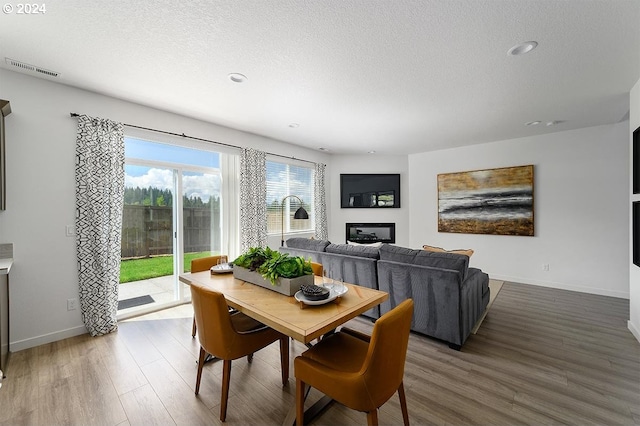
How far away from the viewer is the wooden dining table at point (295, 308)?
1354 millimetres

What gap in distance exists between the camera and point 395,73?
2.56m

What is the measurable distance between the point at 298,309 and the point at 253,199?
3144mm

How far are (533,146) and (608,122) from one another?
0.93m

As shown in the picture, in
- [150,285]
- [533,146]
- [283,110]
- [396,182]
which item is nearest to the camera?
[283,110]

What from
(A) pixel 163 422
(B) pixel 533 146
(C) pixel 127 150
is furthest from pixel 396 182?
(A) pixel 163 422

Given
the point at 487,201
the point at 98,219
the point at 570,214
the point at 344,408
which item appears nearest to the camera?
the point at 344,408

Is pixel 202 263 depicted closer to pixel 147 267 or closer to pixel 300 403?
pixel 147 267

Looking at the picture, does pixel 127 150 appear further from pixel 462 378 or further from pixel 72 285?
pixel 462 378

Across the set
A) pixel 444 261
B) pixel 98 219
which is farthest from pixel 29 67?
pixel 444 261

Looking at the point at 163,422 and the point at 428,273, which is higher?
the point at 428,273

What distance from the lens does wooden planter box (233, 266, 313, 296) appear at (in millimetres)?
1829

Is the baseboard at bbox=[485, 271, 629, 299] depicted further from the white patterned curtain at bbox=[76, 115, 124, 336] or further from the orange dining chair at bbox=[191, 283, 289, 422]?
the white patterned curtain at bbox=[76, 115, 124, 336]

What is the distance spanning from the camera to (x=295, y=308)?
5.30 feet

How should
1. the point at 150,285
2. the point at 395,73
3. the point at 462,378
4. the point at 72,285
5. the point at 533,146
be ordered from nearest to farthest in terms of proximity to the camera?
1. the point at 462,378
2. the point at 395,73
3. the point at 72,285
4. the point at 150,285
5. the point at 533,146
